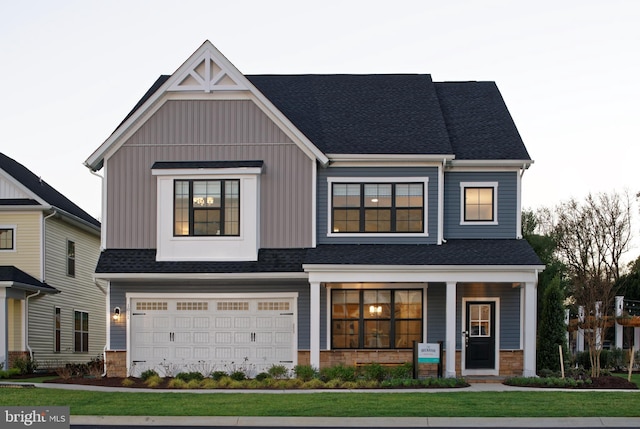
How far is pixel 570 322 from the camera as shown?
39094mm

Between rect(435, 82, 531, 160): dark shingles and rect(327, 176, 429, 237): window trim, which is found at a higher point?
rect(435, 82, 531, 160): dark shingles

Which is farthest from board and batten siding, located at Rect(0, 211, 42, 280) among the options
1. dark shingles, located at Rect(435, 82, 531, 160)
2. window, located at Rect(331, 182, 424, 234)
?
dark shingles, located at Rect(435, 82, 531, 160)

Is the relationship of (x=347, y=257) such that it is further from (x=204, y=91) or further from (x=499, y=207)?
(x=204, y=91)

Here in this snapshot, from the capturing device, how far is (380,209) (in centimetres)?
2783

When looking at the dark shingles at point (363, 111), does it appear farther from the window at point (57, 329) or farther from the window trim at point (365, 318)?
the window at point (57, 329)

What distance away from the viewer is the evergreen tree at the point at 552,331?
28203 millimetres

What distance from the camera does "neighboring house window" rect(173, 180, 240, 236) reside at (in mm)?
27359

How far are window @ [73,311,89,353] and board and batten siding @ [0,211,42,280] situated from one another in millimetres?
4952

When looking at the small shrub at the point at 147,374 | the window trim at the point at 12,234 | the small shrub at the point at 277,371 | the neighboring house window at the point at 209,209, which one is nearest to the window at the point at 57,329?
the window trim at the point at 12,234

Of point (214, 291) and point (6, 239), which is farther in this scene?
point (6, 239)

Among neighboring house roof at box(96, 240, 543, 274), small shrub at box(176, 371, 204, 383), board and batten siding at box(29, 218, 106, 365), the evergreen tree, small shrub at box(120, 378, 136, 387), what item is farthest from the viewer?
board and batten siding at box(29, 218, 106, 365)

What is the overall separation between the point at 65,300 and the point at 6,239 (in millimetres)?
4212

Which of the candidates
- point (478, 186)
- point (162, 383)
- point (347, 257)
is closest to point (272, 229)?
point (347, 257)

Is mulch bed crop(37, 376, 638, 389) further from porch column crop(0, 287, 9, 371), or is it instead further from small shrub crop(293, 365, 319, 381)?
porch column crop(0, 287, 9, 371)
